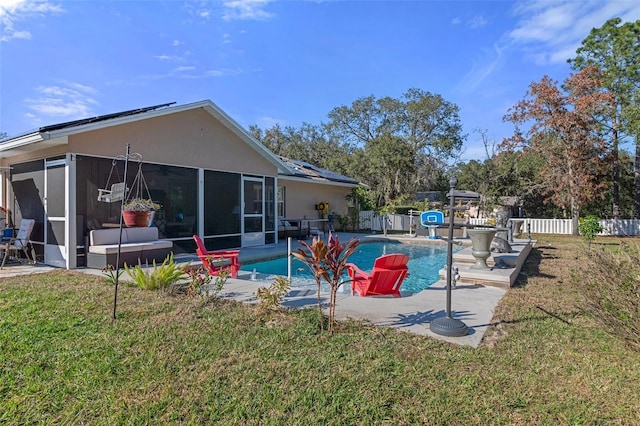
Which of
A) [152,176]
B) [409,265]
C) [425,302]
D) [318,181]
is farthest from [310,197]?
[425,302]

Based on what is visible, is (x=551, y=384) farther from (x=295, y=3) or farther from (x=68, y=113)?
(x=68, y=113)

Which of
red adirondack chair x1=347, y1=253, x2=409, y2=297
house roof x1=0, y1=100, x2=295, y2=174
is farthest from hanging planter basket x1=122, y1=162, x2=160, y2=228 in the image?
red adirondack chair x1=347, y1=253, x2=409, y2=297

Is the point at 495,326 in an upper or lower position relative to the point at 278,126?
lower

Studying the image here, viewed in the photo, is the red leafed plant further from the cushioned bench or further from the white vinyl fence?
the white vinyl fence

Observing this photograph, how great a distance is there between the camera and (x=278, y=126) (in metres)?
39.3

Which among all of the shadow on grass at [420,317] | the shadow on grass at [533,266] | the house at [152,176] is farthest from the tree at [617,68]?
the shadow on grass at [420,317]

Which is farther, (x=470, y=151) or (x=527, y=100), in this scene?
(x=470, y=151)

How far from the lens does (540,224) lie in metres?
20.6

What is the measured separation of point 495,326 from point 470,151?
33.3 m

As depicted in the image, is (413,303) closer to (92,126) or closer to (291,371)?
(291,371)

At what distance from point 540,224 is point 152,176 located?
20.8 m

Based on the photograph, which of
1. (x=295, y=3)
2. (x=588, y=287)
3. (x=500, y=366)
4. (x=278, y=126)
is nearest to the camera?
(x=500, y=366)

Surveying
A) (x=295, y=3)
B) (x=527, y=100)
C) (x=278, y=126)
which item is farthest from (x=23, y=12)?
(x=278, y=126)

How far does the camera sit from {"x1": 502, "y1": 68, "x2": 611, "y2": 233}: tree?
58.5 ft
